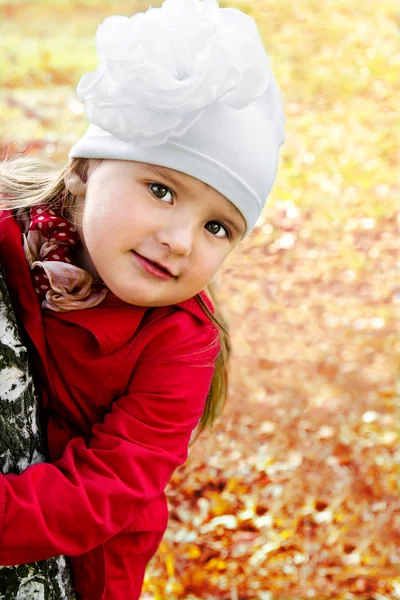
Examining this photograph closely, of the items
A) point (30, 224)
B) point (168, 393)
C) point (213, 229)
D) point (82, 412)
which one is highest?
point (213, 229)

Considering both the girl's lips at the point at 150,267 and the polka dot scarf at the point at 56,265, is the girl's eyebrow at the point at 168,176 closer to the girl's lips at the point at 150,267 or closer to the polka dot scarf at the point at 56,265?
the girl's lips at the point at 150,267

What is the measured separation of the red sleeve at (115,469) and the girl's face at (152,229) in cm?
17

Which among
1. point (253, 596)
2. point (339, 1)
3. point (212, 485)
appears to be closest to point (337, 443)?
point (212, 485)

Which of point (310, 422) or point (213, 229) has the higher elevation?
point (213, 229)

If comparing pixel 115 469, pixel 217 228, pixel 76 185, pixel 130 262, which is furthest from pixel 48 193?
pixel 115 469

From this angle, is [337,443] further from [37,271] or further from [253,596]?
[37,271]

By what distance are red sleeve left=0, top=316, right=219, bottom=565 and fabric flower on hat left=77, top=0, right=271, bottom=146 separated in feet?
1.74

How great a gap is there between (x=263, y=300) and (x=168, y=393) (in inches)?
169

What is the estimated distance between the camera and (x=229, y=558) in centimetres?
423

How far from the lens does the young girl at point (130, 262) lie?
1.62m

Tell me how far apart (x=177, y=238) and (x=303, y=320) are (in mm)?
4238

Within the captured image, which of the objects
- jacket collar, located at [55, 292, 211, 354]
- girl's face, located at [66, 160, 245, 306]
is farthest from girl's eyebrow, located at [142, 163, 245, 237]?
jacket collar, located at [55, 292, 211, 354]

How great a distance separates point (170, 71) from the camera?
162 cm

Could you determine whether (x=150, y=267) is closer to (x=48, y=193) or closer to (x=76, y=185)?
(x=76, y=185)
